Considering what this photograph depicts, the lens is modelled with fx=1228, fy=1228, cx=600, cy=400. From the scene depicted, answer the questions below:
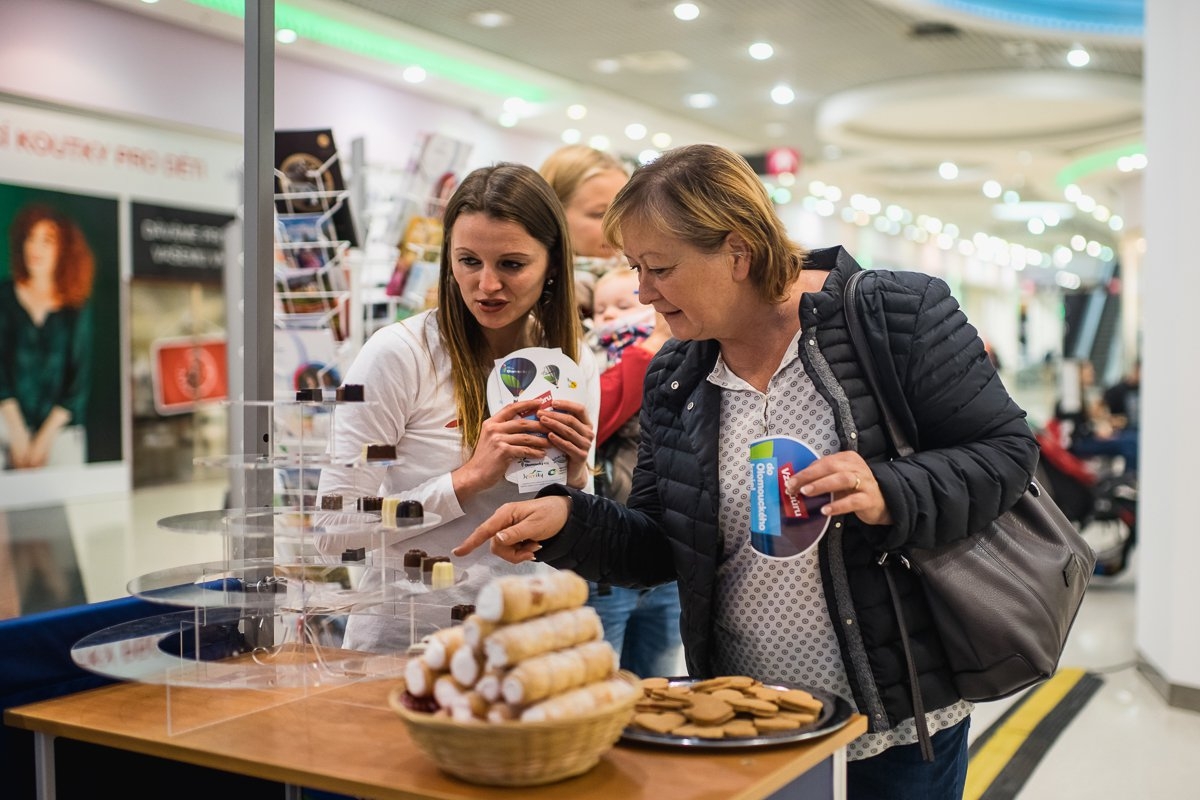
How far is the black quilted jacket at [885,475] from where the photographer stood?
5.98ft

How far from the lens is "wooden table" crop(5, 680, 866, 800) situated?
1436mm

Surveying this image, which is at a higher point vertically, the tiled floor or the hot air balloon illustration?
the hot air balloon illustration

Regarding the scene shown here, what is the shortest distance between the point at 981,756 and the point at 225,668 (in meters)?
3.43

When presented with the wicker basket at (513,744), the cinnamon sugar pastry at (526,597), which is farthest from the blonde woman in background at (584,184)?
the wicker basket at (513,744)

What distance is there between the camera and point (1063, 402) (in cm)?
1062

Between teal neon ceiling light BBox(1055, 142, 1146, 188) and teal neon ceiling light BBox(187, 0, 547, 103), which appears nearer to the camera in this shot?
teal neon ceiling light BBox(187, 0, 547, 103)

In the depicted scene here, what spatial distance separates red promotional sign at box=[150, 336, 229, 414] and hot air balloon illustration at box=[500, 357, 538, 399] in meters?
9.94

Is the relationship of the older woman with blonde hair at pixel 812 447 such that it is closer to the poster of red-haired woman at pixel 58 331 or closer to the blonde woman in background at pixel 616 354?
the blonde woman in background at pixel 616 354

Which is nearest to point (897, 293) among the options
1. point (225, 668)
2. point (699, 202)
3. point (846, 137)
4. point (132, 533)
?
point (699, 202)

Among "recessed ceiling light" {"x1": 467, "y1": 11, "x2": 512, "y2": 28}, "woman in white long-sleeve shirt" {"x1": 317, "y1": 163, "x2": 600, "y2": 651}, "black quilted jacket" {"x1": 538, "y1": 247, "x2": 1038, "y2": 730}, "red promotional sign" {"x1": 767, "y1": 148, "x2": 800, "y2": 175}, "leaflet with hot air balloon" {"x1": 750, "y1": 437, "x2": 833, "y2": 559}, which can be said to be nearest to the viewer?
"leaflet with hot air balloon" {"x1": 750, "y1": 437, "x2": 833, "y2": 559}

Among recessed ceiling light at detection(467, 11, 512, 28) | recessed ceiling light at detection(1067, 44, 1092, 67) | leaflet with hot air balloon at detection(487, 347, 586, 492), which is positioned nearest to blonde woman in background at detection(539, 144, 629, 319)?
leaflet with hot air balloon at detection(487, 347, 586, 492)

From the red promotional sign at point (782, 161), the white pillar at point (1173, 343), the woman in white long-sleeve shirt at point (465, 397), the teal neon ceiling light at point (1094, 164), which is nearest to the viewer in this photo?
the woman in white long-sleeve shirt at point (465, 397)

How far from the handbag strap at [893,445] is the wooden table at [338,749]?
Answer: 0.20m

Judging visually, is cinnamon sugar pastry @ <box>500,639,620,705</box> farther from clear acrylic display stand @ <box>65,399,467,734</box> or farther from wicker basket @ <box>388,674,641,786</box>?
clear acrylic display stand @ <box>65,399,467,734</box>
